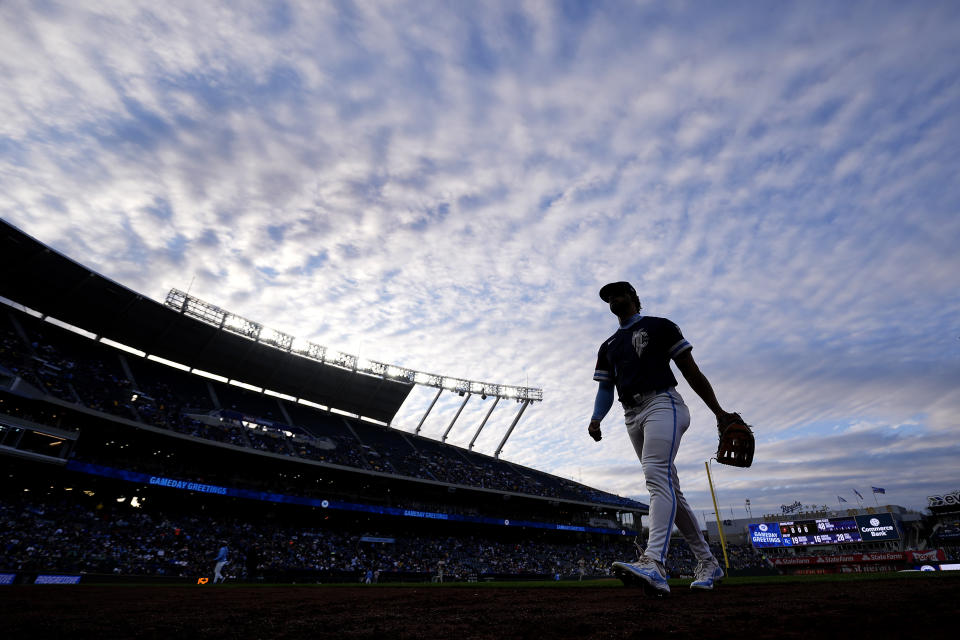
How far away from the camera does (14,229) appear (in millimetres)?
22406

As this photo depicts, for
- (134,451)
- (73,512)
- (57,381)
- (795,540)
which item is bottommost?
(795,540)

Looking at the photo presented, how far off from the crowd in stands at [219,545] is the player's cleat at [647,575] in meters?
21.2

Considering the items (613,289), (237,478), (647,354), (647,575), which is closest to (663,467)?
(647,575)

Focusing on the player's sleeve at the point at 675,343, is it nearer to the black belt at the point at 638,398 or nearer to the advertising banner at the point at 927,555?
the black belt at the point at 638,398

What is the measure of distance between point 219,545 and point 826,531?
55656 millimetres

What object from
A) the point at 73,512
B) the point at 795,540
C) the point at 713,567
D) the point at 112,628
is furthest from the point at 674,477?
the point at 795,540

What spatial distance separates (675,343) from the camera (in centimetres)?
365

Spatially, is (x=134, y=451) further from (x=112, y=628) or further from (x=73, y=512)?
(x=112, y=628)

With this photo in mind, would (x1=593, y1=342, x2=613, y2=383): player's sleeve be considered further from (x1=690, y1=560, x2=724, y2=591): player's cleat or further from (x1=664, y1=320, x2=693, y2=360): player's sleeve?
(x1=690, y1=560, x2=724, y2=591): player's cleat

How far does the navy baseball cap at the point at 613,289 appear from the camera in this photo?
4078mm

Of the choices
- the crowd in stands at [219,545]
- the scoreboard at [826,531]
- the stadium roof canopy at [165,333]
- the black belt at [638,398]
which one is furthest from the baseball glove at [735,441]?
the scoreboard at [826,531]

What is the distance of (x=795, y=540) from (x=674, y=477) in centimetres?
5931

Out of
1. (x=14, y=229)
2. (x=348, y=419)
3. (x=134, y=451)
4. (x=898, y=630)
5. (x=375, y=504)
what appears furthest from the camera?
(x=348, y=419)

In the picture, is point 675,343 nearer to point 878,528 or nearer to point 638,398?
point 638,398
